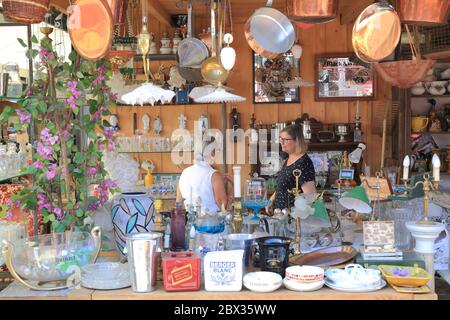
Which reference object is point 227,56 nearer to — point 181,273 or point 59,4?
point 59,4

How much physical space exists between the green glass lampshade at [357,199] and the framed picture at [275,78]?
11.0 ft

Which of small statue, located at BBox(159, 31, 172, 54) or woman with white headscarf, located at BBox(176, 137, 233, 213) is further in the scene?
small statue, located at BBox(159, 31, 172, 54)

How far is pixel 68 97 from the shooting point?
7.73ft

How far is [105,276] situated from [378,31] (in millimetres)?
1446

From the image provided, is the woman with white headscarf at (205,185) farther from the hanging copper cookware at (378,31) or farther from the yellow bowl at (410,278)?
the yellow bowl at (410,278)

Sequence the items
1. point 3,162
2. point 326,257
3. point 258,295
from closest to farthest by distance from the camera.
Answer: point 258,295, point 326,257, point 3,162

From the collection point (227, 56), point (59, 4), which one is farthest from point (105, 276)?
point (59, 4)

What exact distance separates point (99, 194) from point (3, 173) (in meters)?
1.37

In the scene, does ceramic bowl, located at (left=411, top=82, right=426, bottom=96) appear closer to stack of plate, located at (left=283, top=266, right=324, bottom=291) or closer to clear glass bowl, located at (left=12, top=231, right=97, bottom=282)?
stack of plate, located at (left=283, top=266, right=324, bottom=291)

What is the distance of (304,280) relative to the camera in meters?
1.87

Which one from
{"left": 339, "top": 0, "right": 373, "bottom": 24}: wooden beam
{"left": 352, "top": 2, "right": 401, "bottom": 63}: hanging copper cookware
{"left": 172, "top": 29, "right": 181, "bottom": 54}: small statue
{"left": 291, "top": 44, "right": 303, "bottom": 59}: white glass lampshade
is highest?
{"left": 339, "top": 0, "right": 373, "bottom": 24}: wooden beam

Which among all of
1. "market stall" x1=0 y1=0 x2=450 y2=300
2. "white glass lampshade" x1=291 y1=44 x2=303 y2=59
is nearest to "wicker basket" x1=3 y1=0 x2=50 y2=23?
"market stall" x1=0 y1=0 x2=450 y2=300

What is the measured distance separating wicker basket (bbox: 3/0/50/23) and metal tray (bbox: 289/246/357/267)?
4.44 feet

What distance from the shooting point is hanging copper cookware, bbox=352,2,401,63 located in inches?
88.9
